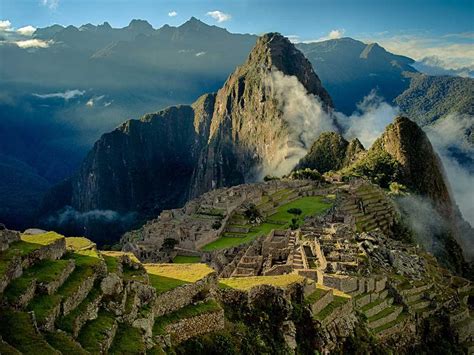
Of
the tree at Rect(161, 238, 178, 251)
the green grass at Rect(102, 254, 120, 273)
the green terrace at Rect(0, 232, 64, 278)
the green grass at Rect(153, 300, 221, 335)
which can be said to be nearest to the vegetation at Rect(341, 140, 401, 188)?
the tree at Rect(161, 238, 178, 251)

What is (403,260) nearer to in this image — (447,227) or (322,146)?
(447,227)

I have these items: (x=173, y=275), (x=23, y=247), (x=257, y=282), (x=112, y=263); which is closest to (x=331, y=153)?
(x=257, y=282)

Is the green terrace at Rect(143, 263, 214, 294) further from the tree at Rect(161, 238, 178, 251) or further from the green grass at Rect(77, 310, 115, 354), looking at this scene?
the tree at Rect(161, 238, 178, 251)

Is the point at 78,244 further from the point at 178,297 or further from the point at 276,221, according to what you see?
the point at 276,221

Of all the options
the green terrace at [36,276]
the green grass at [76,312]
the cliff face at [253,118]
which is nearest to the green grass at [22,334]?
the green terrace at [36,276]

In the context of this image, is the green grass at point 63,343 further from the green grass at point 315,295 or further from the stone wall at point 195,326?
the green grass at point 315,295

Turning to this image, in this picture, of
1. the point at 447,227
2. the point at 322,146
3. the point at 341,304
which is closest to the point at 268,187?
the point at 447,227
